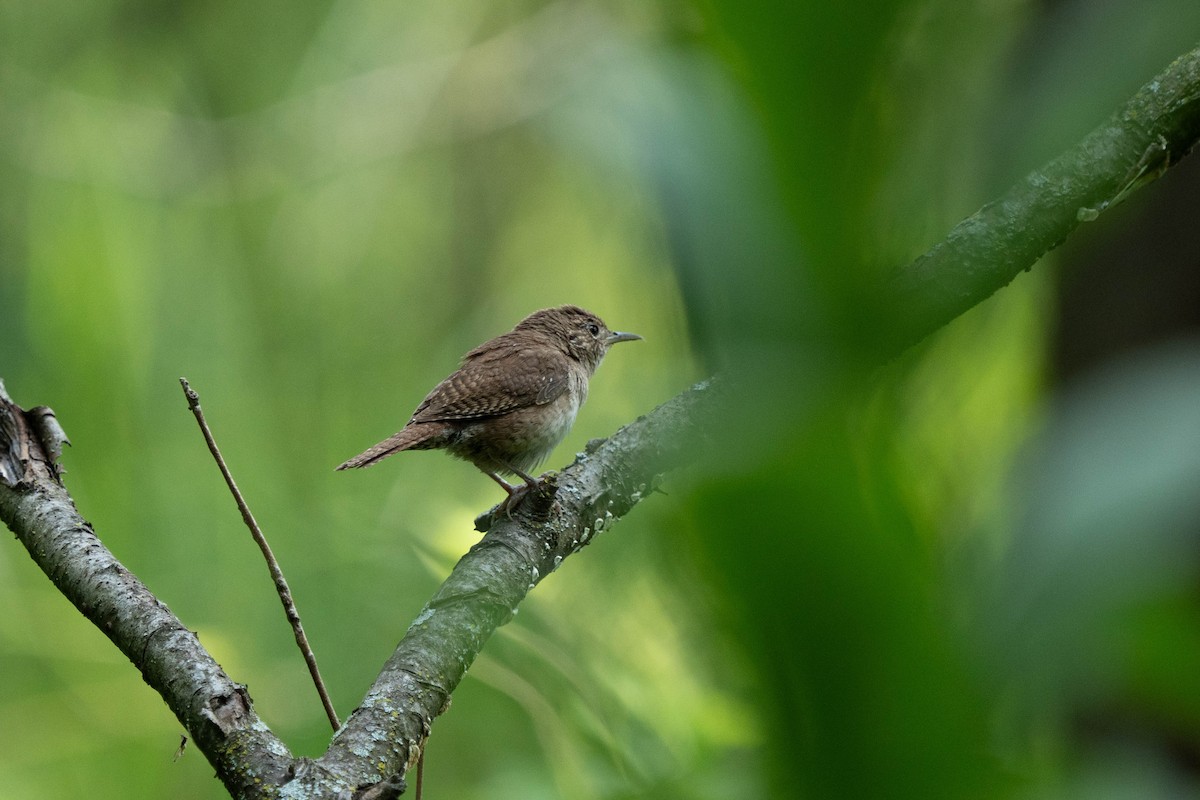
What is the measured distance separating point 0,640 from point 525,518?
2.40m

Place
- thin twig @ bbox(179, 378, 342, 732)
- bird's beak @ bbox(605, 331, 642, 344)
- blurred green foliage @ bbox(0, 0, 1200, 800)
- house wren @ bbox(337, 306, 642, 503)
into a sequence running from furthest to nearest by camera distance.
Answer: bird's beak @ bbox(605, 331, 642, 344), house wren @ bbox(337, 306, 642, 503), thin twig @ bbox(179, 378, 342, 732), blurred green foliage @ bbox(0, 0, 1200, 800)

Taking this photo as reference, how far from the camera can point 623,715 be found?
1913 mm

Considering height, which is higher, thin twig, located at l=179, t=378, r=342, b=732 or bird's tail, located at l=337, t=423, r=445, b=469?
bird's tail, located at l=337, t=423, r=445, b=469

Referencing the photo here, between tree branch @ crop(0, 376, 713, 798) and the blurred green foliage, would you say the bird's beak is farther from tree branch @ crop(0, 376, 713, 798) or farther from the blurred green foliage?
tree branch @ crop(0, 376, 713, 798)

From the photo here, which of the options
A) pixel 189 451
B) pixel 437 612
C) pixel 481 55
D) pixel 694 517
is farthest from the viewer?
pixel 481 55

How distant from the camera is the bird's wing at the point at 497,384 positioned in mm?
3436

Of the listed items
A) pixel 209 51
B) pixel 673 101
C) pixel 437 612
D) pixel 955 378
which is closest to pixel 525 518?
pixel 437 612

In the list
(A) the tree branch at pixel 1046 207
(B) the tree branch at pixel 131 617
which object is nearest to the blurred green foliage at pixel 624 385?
(A) the tree branch at pixel 1046 207

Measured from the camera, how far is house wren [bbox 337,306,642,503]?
133 inches

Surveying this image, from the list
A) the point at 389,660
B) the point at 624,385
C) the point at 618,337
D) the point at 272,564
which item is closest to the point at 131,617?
the point at 272,564

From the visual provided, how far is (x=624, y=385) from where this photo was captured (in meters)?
2.98

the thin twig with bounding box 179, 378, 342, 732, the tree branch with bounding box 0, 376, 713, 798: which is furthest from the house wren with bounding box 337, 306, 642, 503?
the thin twig with bounding box 179, 378, 342, 732

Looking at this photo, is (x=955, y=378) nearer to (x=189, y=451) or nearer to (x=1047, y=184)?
(x=1047, y=184)

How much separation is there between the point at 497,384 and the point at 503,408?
107 millimetres
